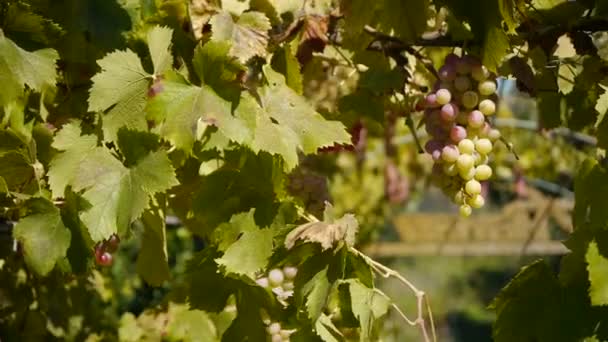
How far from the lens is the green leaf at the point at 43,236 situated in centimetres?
127

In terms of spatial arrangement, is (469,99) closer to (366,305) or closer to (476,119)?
(476,119)

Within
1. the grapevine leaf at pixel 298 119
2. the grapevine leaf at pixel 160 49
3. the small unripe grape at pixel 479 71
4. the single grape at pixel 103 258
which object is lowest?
the single grape at pixel 103 258

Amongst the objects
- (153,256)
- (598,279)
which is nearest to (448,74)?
(598,279)

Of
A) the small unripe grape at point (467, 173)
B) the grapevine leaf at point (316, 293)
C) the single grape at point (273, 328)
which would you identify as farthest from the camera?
the single grape at point (273, 328)

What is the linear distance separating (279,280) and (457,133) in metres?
0.43

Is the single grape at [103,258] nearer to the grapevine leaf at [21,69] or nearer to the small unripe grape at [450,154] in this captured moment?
the grapevine leaf at [21,69]

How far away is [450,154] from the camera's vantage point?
1377 mm

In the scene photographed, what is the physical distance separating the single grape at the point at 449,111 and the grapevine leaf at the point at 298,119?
Result: 0.15 metres

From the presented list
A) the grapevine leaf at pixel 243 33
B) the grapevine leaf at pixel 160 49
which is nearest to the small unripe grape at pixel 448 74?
the grapevine leaf at pixel 243 33

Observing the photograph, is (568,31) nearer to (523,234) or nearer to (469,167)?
(469,167)

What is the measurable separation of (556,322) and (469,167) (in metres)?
0.27

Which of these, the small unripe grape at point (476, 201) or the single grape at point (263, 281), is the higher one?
the small unripe grape at point (476, 201)

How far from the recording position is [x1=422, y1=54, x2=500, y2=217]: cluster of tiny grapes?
138 cm

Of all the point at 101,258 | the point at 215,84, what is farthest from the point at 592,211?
the point at 101,258
